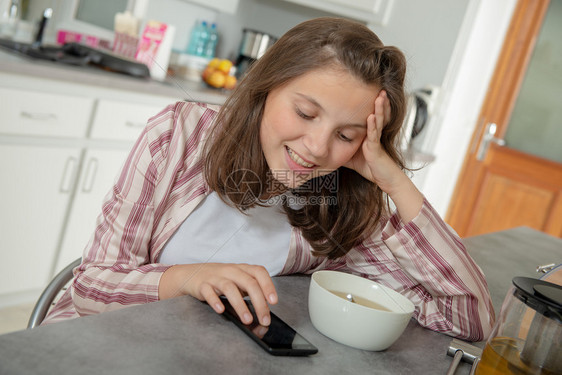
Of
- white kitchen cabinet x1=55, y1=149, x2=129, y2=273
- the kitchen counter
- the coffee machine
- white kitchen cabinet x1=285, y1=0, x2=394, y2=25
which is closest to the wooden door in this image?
white kitchen cabinet x1=285, y1=0, x2=394, y2=25

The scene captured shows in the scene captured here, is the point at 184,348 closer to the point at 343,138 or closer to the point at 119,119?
the point at 343,138

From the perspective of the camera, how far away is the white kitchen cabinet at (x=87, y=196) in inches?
85.4

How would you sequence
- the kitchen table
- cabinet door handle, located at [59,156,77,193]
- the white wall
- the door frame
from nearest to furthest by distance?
1. the kitchen table
2. cabinet door handle, located at [59,156,77,193]
3. the white wall
4. the door frame

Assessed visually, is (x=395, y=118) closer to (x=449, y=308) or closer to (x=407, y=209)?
(x=407, y=209)

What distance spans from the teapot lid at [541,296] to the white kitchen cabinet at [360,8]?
249cm

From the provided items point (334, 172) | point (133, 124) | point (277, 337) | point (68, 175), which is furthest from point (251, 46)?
point (277, 337)

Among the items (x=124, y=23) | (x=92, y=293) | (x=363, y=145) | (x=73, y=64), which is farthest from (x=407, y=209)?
(x=124, y=23)

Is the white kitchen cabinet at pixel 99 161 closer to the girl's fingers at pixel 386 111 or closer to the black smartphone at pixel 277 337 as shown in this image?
the girl's fingers at pixel 386 111

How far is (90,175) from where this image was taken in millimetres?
2180

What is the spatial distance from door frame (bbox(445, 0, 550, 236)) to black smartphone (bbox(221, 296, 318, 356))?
347 cm

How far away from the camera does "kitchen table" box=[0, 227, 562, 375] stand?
1.69 feet

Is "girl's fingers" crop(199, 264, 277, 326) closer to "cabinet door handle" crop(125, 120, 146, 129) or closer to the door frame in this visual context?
"cabinet door handle" crop(125, 120, 146, 129)

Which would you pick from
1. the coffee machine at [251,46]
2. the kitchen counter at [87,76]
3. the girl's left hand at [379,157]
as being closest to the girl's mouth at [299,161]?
the girl's left hand at [379,157]

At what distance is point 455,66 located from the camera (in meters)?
3.23
